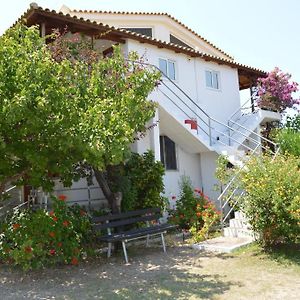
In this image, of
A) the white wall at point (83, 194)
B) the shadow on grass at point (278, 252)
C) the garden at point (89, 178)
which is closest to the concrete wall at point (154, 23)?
the garden at point (89, 178)

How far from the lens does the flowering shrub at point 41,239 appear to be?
800 cm

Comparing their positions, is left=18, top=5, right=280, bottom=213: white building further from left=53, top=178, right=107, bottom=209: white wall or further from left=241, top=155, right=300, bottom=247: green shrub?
left=241, top=155, right=300, bottom=247: green shrub

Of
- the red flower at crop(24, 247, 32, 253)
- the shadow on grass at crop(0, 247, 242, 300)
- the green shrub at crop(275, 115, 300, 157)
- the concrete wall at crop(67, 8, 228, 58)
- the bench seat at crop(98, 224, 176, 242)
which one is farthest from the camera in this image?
the concrete wall at crop(67, 8, 228, 58)

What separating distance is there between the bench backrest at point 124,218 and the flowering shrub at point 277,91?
34.0 ft

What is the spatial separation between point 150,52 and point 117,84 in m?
6.84

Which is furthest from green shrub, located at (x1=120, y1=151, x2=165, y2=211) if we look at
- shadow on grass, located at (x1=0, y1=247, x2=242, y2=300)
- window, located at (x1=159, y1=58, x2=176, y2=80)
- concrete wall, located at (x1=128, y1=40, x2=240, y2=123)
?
window, located at (x1=159, y1=58, x2=176, y2=80)

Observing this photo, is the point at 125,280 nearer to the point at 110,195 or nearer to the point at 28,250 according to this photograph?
the point at 28,250

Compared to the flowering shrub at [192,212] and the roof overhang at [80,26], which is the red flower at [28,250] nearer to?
the flowering shrub at [192,212]

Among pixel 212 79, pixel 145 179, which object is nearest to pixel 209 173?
pixel 145 179

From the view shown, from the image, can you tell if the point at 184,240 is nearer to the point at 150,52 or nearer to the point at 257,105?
the point at 150,52

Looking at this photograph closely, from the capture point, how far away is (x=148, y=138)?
Result: 44.5 ft

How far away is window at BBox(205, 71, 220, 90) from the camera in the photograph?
1825 centimetres

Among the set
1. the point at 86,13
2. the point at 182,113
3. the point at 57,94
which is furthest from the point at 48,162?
the point at 86,13

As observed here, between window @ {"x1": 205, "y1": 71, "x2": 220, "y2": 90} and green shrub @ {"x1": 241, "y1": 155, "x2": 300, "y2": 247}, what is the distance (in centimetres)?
951
